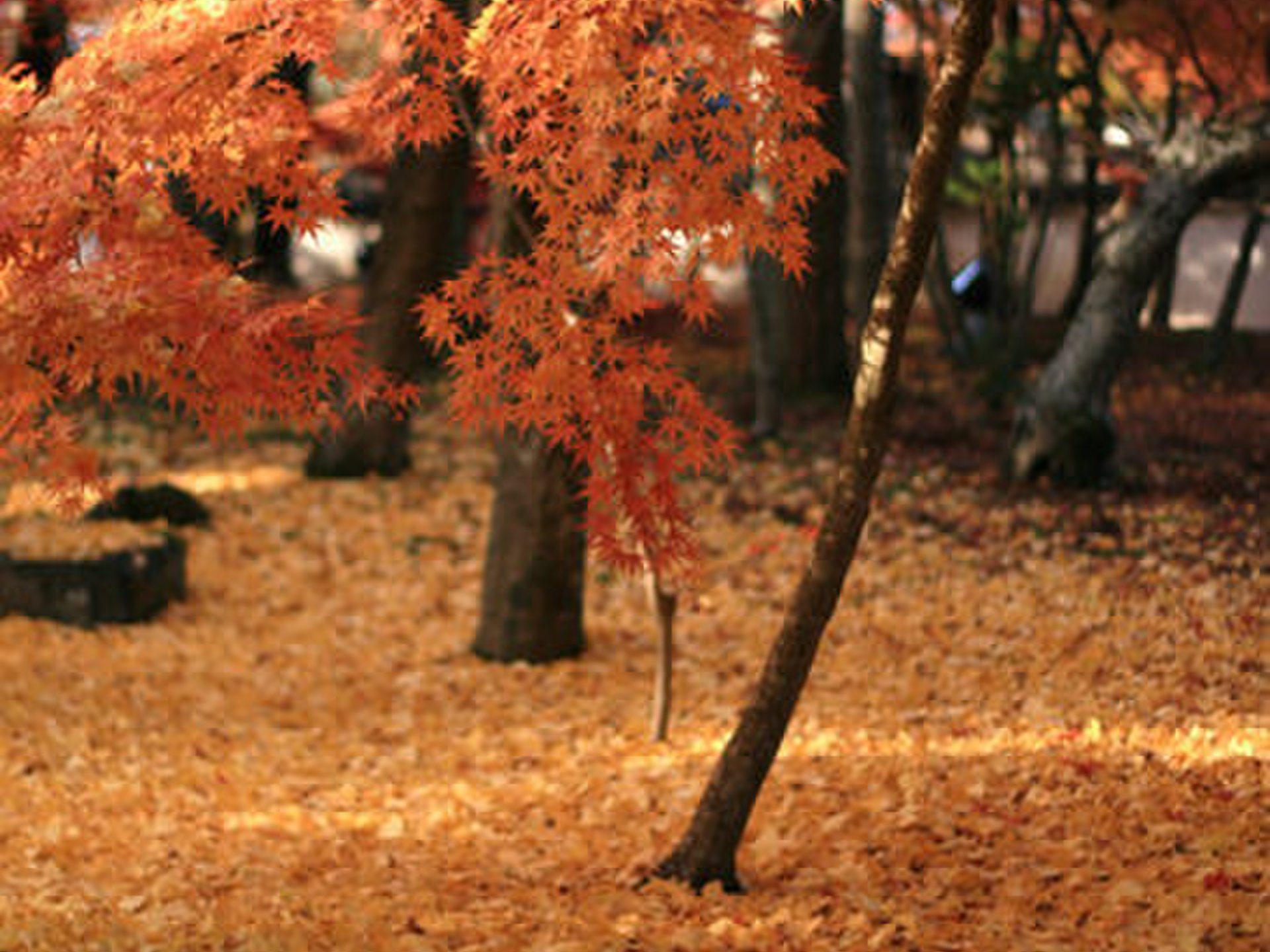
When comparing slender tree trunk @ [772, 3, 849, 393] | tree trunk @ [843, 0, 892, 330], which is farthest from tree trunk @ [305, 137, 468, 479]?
tree trunk @ [843, 0, 892, 330]

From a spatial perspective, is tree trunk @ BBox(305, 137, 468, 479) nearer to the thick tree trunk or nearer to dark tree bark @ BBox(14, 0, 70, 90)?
dark tree bark @ BBox(14, 0, 70, 90)

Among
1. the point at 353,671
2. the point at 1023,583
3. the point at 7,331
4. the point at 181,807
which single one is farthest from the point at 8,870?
the point at 1023,583

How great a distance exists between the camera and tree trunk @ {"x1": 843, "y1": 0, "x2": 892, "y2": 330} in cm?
1452

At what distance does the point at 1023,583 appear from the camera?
10.5 m

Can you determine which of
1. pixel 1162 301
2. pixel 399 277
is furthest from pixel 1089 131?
pixel 399 277

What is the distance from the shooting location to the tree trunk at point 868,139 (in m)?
14.5

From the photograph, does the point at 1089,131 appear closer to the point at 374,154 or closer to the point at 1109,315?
the point at 1109,315

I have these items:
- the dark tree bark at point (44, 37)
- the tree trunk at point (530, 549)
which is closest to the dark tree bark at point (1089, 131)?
the tree trunk at point (530, 549)

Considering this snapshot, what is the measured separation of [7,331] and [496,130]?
1828mm

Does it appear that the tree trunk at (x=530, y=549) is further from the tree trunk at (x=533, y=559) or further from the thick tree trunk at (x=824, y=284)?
the thick tree trunk at (x=824, y=284)

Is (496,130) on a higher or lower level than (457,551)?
higher

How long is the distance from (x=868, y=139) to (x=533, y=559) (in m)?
7.14

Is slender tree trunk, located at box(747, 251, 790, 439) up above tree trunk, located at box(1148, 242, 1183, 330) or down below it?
below

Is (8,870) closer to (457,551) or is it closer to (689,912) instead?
(689,912)
